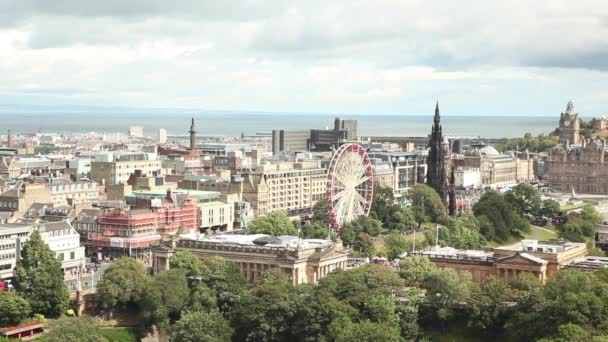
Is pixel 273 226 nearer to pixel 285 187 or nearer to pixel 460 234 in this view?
pixel 460 234

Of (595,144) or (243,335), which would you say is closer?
(243,335)

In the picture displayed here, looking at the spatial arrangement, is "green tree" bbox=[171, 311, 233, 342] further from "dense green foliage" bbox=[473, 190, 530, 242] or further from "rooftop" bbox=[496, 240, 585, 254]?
"dense green foliage" bbox=[473, 190, 530, 242]

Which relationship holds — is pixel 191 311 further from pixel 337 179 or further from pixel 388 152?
pixel 388 152

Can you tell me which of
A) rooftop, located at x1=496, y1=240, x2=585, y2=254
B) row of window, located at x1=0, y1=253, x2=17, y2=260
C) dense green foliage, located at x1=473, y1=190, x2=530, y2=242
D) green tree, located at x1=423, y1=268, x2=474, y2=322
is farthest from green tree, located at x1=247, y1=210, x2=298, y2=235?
green tree, located at x1=423, y1=268, x2=474, y2=322

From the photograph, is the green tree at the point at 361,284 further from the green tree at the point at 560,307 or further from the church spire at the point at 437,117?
the church spire at the point at 437,117

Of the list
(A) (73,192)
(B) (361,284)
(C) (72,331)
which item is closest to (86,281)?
(C) (72,331)

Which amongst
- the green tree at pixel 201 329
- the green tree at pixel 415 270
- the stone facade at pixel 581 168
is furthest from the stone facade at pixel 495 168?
the green tree at pixel 201 329

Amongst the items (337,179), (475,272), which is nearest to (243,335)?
(475,272)

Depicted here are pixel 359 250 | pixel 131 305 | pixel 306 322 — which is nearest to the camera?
pixel 306 322
